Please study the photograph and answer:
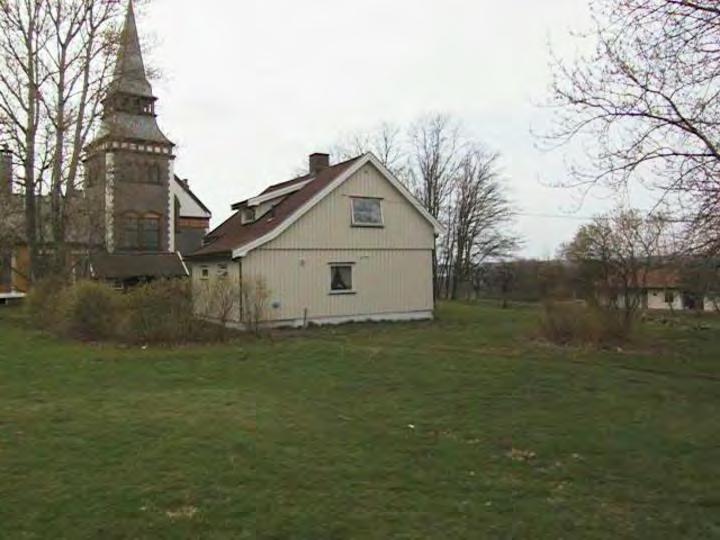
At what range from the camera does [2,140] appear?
2447 cm

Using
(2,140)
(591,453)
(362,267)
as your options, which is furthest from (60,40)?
(591,453)

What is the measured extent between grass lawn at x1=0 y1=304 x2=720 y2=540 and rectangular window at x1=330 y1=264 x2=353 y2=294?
29.4ft

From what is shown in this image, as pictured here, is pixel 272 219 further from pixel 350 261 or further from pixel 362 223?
pixel 362 223

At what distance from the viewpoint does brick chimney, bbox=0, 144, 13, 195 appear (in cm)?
2470

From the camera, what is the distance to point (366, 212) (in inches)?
888

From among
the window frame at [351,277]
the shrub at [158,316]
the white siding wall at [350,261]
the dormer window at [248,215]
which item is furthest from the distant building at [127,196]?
the shrub at [158,316]

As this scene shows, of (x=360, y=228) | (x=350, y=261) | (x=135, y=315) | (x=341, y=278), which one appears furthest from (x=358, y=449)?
(x=360, y=228)

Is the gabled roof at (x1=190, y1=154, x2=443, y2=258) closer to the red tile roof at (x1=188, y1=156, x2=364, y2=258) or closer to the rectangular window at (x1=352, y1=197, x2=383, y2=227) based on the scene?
the red tile roof at (x1=188, y1=156, x2=364, y2=258)

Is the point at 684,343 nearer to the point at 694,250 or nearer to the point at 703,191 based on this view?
the point at 694,250

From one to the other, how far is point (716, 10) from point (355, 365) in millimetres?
8438

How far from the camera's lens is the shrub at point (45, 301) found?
19.1m

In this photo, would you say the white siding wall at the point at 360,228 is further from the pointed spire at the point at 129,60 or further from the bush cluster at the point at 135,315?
the pointed spire at the point at 129,60

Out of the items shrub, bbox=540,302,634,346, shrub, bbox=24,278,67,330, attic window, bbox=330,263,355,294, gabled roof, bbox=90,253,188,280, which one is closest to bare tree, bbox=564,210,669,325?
shrub, bbox=540,302,634,346

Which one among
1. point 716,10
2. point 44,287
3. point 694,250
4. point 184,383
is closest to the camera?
point 716,10
